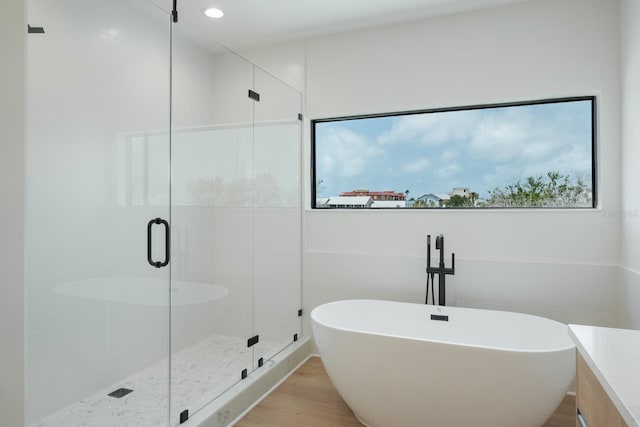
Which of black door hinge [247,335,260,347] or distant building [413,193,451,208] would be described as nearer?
black door hinge [247,335,260,347]

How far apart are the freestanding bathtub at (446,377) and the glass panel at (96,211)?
101 cm

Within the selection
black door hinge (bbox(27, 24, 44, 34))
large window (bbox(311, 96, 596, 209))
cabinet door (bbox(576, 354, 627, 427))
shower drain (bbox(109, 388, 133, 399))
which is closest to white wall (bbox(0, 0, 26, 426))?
black door hinge (bbox(27, 24, 44, 34))

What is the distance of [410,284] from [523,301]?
81cm

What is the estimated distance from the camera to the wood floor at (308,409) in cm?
233

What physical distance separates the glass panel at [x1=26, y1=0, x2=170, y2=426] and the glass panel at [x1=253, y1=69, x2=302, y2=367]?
0.89 m

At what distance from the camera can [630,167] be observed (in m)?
2.42

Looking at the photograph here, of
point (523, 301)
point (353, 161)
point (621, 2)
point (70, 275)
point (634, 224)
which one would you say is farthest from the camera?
point (353, 161)

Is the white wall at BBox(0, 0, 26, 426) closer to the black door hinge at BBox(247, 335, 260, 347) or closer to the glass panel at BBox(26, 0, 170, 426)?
the glass panel at BBox(26, 0, 170, 426)

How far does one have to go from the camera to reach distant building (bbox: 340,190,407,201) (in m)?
3.28

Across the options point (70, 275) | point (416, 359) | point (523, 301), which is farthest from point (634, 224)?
point (70, 275)

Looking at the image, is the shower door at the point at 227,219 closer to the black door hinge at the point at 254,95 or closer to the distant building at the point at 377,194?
the black door hinge at the point at 254,95

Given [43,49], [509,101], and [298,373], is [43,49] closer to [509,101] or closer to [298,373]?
[298,373]

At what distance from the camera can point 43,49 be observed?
157cm

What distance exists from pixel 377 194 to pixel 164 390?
216cm
